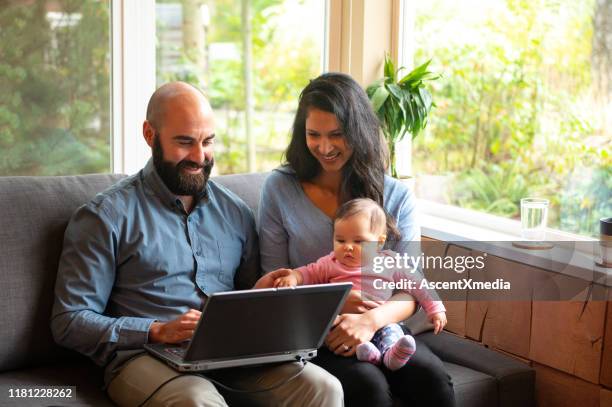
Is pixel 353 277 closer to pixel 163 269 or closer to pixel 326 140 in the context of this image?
pixel 326 140

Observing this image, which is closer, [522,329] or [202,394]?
[202,394]

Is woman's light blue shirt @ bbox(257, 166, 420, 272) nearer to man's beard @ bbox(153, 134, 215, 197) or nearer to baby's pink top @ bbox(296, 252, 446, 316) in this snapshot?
baby's pink top @ bbox(296, 252, 446, 316)

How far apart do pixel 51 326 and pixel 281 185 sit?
792 mm

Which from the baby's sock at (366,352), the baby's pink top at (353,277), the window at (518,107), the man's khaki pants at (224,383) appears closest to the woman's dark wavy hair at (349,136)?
the baby's pink top at (353,277)

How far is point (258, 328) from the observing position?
6.37 ft

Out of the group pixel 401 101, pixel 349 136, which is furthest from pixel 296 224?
pixel 401 101

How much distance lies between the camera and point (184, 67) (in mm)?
3574

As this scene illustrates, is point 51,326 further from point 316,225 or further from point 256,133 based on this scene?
point 256,133

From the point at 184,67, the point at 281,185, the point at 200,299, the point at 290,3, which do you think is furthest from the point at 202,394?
the point at 290,3

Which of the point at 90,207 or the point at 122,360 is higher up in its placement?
the point at 90,207

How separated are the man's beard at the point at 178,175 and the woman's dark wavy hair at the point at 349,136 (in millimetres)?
358

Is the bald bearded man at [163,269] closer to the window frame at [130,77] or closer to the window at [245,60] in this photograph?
the window frame at [130,77]

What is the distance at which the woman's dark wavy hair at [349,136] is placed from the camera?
2.44m

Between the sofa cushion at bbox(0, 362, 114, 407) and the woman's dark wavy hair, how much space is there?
2.80 feet
